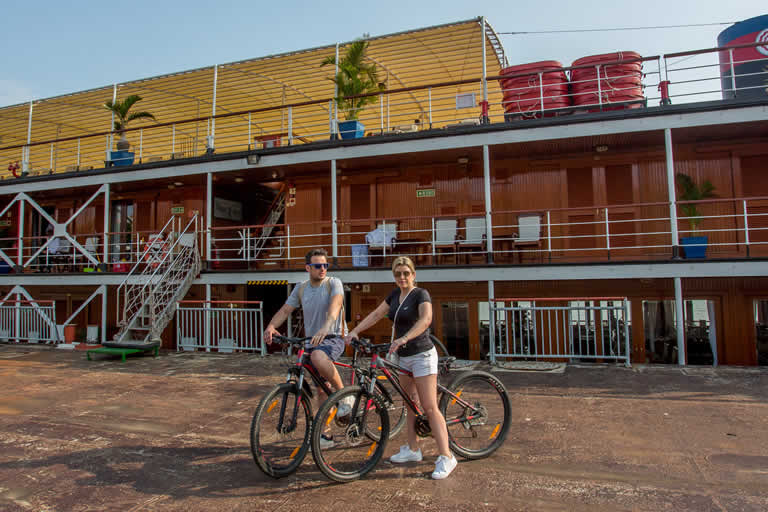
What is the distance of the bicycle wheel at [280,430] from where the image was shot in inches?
142

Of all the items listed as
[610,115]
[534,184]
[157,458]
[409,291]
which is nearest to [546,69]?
[610,115]

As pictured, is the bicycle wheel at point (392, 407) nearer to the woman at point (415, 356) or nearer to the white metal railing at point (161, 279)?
the woman at point (415, 356)

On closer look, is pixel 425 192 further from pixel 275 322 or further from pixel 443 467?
pixel 443 467

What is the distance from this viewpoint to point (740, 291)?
10.0 meters

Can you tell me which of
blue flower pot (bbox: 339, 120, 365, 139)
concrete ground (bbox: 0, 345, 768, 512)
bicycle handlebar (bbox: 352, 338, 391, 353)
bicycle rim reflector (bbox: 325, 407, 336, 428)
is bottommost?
concrete ground (bbox: 0, 345, 768, 512)

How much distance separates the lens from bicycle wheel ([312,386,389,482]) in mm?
3529

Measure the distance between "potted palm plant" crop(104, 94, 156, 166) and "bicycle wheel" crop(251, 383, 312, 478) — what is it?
1273 cm

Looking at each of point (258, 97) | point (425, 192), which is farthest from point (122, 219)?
point (425, 192)

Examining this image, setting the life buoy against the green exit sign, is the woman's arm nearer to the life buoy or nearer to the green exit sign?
the green exit sign

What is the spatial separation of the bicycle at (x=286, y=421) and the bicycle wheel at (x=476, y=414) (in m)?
0.57

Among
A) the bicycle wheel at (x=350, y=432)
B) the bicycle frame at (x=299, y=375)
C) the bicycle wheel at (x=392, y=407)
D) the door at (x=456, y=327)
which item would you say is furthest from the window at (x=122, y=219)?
the bicycle wheel at (x=350, y=432)

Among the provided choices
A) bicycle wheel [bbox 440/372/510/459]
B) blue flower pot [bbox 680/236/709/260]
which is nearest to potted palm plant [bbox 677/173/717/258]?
blue flower pot [bbox 680/236/709/260]

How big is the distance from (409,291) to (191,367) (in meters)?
6.59

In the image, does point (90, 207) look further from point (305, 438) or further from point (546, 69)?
point (305, 438)
